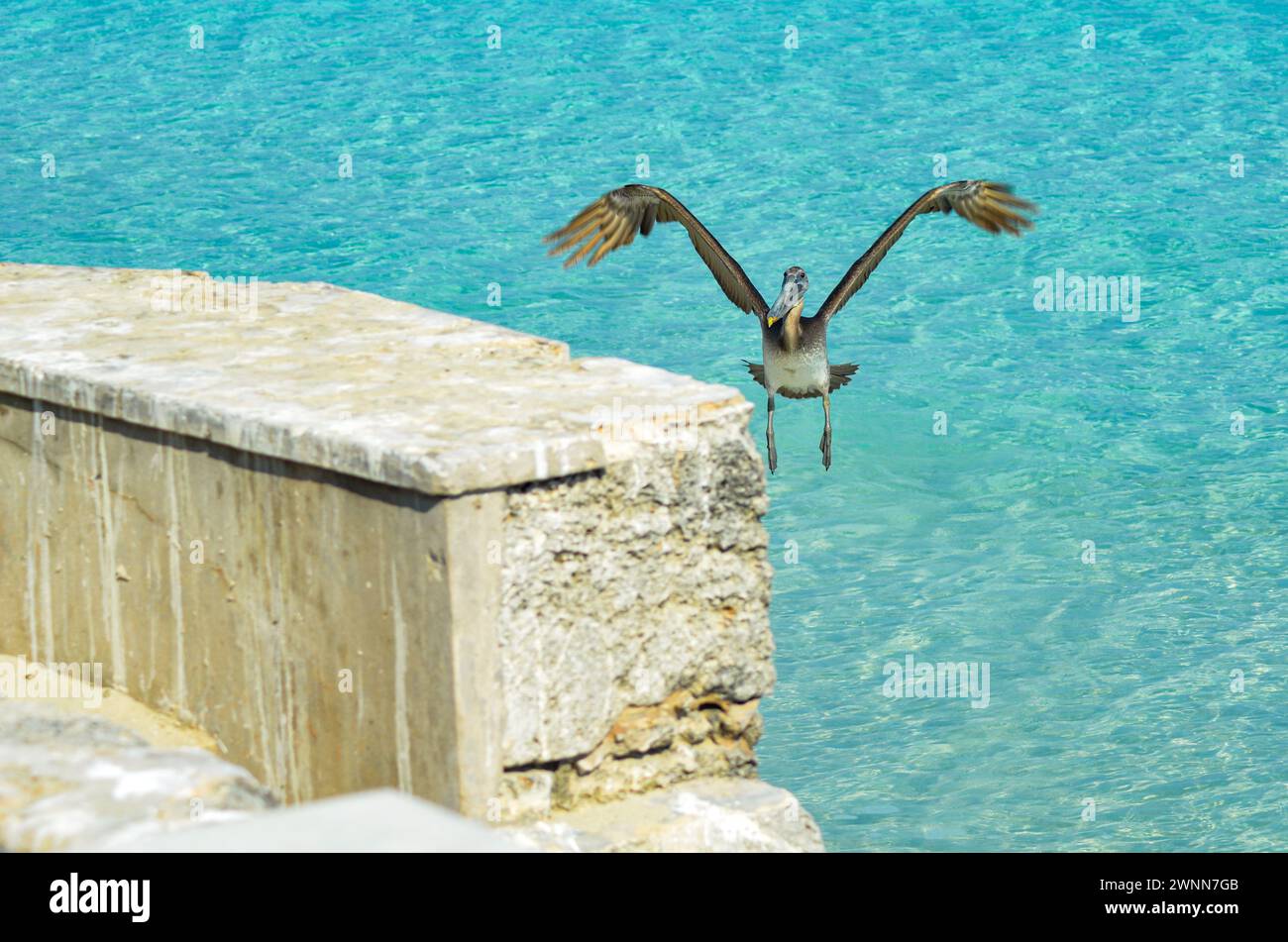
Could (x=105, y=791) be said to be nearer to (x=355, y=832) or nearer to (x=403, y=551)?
(x=403, y=551)

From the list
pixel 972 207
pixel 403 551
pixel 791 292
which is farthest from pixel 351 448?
pixel 972 207

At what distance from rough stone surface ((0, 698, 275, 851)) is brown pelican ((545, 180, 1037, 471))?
362cm

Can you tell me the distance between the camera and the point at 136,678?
377 centimetres

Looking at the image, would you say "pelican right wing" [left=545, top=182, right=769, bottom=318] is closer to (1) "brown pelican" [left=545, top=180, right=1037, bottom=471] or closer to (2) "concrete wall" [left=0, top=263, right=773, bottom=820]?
(1) "brown pelican" [left=545, top=180, right=1037, bottom=471]

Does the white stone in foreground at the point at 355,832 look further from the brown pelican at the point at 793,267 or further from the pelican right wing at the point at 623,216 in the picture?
the pelican right wing at the point at 623,216

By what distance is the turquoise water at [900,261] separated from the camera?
275 inches

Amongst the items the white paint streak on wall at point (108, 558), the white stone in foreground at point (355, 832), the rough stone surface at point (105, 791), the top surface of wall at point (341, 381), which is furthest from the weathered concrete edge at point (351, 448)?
the white stone in foreground at point (355, 832)

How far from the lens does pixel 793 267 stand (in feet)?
22.4

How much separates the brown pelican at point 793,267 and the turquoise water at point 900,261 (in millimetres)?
1345

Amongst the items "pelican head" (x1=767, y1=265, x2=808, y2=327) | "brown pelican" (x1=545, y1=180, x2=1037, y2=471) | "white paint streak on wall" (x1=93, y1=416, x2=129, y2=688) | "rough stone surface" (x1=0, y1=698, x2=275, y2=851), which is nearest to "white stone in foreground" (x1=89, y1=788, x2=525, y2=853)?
"rough stone surface" (x1=0, y1=698, x2=275, y2=851)

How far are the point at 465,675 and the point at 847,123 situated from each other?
42.0 feet

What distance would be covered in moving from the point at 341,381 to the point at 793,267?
11.7ft

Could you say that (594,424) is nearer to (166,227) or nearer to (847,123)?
(166,227)
